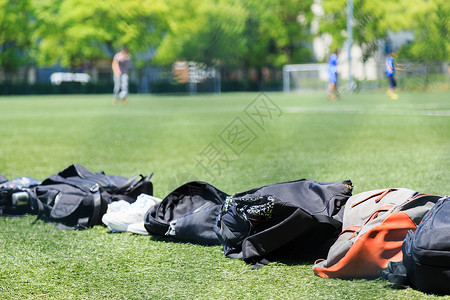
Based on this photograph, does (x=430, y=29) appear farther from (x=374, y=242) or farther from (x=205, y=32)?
(x=205, y=32)

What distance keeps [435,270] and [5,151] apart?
5.11 meters

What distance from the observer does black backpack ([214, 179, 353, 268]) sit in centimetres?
218

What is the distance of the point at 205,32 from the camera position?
285cm

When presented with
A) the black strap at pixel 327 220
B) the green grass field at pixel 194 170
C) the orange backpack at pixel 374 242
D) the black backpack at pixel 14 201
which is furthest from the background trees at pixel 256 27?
the black backpack at pixel 14 201

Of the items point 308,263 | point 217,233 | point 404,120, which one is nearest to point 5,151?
point 217,233

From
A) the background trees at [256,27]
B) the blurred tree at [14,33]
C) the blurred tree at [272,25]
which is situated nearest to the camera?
the background trees at [256,27]

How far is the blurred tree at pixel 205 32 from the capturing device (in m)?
2.52

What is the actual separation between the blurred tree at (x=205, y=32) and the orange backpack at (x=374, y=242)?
3.14 ft

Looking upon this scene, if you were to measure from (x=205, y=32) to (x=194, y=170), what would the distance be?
190 cm

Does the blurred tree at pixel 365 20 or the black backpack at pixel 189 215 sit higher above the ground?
the blurred tree at pixel 365 20

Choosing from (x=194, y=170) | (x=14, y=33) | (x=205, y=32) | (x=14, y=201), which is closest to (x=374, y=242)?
(x=205, y=32)

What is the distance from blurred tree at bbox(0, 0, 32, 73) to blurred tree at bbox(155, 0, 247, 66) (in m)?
23.3

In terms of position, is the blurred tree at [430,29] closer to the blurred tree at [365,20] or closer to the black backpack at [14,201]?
the blurred tree at [365,20]

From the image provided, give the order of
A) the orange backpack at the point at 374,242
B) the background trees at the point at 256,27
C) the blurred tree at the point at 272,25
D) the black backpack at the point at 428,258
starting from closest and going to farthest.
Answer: the black backpack at the point at 428,258 < the orange backpack at the point at 374,242 < the background trees at the point at 256,27 < the blurred tree at the point at 272,25
